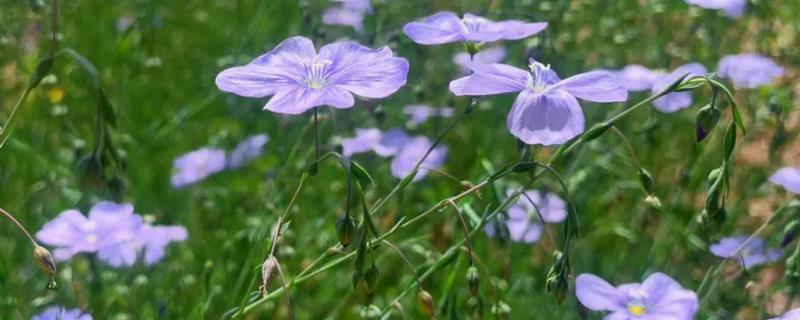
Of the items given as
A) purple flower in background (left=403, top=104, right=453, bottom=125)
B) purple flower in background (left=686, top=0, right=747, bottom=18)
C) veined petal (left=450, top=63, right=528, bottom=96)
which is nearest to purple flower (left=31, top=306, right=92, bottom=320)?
veined petal (left=450, top=63, right=528, bottom=96)

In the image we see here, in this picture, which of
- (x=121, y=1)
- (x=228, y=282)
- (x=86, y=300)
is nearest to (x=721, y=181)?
(x=228, y=282)

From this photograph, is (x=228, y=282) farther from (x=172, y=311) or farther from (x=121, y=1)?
(x=121, y=1)

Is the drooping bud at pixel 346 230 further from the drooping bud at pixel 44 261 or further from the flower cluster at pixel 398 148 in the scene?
the flower cluster at pixel 398 148

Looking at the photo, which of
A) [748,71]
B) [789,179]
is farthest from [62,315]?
[748,71]

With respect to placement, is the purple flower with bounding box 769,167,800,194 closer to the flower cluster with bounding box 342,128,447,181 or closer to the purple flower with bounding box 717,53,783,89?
the purple flower with bounding box 717,53,783,89

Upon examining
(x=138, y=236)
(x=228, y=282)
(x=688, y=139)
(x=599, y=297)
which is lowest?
Result: (x=688, y=139)

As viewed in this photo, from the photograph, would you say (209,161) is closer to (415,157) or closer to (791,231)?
(415,157)
